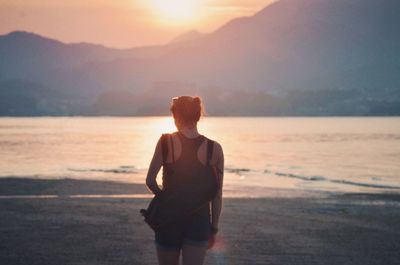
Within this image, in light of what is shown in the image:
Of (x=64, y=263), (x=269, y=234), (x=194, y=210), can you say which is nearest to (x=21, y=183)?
(x=269, y=234)

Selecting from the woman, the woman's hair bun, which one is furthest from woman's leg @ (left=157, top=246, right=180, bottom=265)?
the woman's hair bun

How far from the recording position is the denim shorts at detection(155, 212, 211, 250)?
6941 mm

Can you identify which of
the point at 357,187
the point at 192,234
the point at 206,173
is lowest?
the point at 357,187

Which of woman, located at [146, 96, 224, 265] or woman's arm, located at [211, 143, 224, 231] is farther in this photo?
woman's arm, located at [211, 143, 224, 231]

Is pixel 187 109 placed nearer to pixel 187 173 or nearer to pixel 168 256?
pixel 187 173

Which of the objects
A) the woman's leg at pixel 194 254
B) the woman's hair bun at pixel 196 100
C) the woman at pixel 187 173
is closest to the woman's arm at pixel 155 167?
the woman at pixel 187 173

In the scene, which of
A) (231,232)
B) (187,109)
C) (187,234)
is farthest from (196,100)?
(231,232)

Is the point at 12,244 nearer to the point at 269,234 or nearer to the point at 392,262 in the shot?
the point at 269,234

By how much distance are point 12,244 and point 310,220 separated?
742 centimetres

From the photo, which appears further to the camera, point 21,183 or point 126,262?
point 21,183

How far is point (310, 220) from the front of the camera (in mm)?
19156

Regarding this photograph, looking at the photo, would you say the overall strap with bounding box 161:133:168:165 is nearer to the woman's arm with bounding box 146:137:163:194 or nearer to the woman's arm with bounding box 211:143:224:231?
the woman's arm with bounding box 146:137:163:194

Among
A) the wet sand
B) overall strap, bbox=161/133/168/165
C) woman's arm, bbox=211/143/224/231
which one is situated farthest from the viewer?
the wet sand

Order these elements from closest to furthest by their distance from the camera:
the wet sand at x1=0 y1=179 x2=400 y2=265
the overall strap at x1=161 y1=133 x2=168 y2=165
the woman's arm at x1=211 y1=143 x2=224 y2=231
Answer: the overall strap at x1=161 y1=133 x2=168 y2=165 → the woman's arm at x1=211 y1=143 x2=224 y2=231 → the wet sand at x1=0 y1=179 x2=400 y2=265
